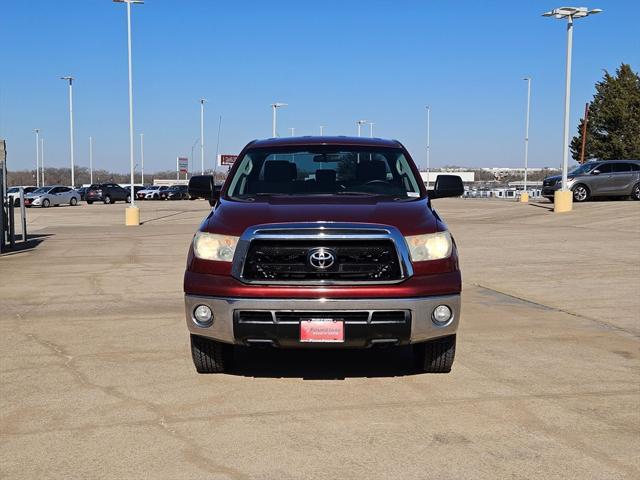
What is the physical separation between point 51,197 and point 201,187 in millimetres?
45794

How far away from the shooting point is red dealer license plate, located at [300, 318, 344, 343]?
4723 mm

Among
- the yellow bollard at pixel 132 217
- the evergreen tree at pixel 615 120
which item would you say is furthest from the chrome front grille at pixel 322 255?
the evergreen tree at pixel 615 120

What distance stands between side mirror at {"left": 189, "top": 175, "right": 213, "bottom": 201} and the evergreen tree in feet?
182

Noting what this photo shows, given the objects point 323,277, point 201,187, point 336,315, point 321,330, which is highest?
point 201,187

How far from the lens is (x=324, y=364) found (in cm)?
591

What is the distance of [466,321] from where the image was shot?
7832 mm

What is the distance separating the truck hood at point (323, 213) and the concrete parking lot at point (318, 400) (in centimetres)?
119

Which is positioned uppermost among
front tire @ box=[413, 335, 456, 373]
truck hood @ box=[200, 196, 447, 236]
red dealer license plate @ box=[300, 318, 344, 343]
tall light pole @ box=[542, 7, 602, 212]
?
tall light pole @ box=[542, 7, 602, 212]

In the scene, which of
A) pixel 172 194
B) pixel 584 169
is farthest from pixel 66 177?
pixel 584 169

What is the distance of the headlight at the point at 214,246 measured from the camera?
4.91 m

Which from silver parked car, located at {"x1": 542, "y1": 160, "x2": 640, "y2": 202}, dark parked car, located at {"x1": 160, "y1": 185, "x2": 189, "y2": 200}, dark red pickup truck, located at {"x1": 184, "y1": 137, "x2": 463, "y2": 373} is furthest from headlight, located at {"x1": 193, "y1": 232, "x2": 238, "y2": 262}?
dark parked car, located at {"x1": 160, "y1": 185, "x2": 189, "y2": 200}

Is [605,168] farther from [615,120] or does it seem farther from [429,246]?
[615,120]

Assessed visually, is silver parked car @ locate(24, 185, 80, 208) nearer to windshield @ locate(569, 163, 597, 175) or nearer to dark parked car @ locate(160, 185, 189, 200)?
dark parked car @ locate(160, 185, 189, 200)

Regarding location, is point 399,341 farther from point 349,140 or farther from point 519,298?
point 519,298
